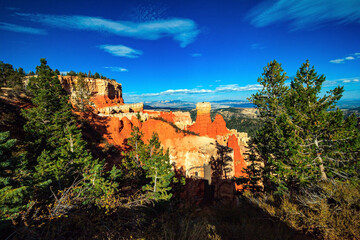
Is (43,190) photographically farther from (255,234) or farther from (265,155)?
(265,155)

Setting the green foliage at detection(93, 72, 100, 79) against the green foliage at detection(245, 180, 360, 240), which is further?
the green foliage at detection(93, 72, 100, 79)

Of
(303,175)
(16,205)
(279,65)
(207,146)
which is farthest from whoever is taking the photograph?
(207,146)

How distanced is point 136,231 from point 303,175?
12323 mm

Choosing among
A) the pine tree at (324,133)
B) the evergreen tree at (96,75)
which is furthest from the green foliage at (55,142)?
the evergreen tree at (96,75)

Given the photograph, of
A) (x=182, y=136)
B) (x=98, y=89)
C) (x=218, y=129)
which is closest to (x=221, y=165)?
(x=182, y=136)

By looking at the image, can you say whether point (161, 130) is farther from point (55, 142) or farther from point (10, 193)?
point (10, 193)

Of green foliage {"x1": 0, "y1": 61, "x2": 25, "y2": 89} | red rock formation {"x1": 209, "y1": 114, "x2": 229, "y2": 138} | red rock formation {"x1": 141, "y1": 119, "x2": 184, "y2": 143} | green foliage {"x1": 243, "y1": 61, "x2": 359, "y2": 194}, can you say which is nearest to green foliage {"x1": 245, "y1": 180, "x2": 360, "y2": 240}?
green foliage {"x1": 243, "y1": 61, "x2": 359, "y2": 194}

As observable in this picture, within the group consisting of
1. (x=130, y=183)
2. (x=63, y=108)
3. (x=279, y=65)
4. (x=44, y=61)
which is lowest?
(x=130, y=183)

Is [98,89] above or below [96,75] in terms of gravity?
below

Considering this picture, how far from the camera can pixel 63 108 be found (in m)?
23.6

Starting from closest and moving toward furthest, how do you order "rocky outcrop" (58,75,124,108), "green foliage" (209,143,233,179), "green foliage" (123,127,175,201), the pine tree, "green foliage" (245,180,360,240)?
"green foliage" (245,180,360,240) < the pine tree < "green foliage" (123,127,175,201) < "green foliage" (209,143,233,179) < "rocky outcrop" (58,75,124,108)

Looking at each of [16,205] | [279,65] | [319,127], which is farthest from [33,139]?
[279,65]

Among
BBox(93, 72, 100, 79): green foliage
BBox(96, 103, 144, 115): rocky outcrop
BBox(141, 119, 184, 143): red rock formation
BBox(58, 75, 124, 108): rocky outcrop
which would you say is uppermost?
BBox(93, 72, 100, 79): green foliage

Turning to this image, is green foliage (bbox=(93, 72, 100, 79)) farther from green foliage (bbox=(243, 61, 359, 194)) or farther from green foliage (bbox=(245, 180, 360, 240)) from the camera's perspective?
green foliage (bbox=(245, 180, 360, 240))
